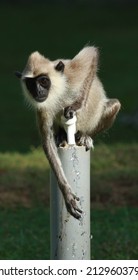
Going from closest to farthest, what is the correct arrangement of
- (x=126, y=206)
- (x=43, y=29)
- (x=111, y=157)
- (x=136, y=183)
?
(x=126, y=206) → (x=136, y=183) → (x=111, y=157) → (x=43, y=29)

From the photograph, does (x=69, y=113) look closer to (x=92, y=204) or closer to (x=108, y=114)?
(x=108, y=114)

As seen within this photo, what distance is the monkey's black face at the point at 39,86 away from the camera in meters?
6.24

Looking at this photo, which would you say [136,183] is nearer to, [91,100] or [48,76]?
[91,100]

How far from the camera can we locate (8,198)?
10.2 m

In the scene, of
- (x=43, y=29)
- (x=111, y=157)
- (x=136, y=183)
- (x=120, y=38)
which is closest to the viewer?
(x=136, y=183)

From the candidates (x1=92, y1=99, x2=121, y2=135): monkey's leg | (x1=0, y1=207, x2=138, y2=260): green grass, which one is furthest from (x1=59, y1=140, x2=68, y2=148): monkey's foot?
(x1=0, y1=207, x2=138, y2=260): green grass

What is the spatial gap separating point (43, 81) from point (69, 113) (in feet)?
0.82

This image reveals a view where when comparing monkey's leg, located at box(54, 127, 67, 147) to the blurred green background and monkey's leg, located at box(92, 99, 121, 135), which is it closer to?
monkey's leg, located at box(92, 99, 121, 135)

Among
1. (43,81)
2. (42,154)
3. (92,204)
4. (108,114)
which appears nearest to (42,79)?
(43,81)

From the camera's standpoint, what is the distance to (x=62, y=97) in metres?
6.46

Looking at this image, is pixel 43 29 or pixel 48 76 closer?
pixel 48 76

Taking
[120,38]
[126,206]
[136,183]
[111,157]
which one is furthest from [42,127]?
[120,38]

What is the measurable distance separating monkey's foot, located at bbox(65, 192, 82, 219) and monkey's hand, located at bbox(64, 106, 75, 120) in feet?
1.65
